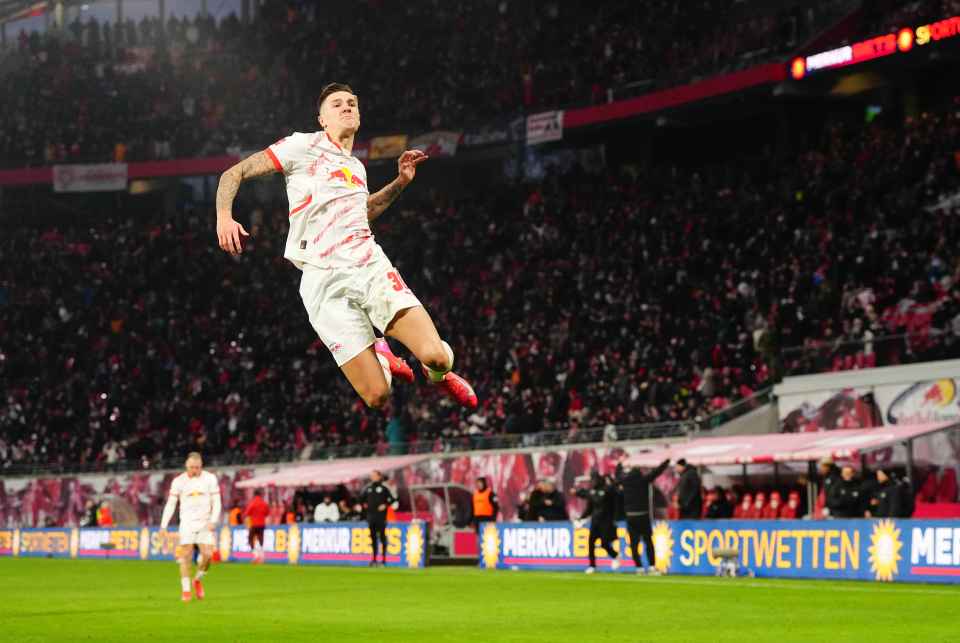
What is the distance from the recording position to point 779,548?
22719 millimetres

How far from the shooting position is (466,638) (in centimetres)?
1326

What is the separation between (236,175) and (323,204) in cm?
76

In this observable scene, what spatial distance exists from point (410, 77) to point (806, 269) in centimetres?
2423

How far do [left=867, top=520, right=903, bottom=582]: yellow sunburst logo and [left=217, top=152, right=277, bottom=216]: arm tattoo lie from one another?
13899 millimetres

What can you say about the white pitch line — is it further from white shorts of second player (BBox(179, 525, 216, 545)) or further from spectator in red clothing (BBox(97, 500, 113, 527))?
spectator in red clothing (BBox(97, 500, 113, 527))

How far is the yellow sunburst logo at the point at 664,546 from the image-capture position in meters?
25.0

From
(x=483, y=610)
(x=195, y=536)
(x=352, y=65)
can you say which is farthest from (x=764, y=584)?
(x=352, y=65)

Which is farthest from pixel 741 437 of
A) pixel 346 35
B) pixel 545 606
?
pixel 346 35

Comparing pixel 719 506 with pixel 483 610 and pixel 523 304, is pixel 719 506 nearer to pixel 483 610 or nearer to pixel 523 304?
pixel 483 610

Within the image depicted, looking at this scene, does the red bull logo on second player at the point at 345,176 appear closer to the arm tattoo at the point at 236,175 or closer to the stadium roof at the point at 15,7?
the arm tattoo at the point at 236,175

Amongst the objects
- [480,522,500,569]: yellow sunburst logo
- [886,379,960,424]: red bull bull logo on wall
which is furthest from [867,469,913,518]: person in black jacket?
[480,522,500,569]: yellow sunburst logo

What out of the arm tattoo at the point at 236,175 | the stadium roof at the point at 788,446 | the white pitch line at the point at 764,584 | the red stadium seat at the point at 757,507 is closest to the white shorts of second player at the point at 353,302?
the arm tattoo at the point at 236,175

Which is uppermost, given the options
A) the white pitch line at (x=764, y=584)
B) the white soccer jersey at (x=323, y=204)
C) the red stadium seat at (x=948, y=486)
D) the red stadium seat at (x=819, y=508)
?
the white soccer jersey at (x=323, y=204)

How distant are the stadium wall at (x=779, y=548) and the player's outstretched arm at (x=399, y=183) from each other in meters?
12.2
